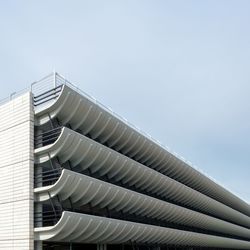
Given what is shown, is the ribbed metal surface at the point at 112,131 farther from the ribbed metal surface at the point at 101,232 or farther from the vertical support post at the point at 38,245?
the vertical support post at the point at 38,245

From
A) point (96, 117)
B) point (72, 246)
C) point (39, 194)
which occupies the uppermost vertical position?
point (96, 117)

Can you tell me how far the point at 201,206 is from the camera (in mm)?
54688

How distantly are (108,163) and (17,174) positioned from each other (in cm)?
690

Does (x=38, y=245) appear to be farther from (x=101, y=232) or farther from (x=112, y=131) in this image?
(x=112, y=131)

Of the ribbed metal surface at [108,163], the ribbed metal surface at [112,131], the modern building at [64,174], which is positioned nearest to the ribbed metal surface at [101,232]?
the modern building at [64,174]

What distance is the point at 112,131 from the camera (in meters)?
32.7

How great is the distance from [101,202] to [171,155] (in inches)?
521

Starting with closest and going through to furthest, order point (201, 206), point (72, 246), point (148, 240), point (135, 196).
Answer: point (72, 246)
point (135, 196)
point (148, 240)
point (201, 206)

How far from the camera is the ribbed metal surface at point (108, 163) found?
27344 millimetres

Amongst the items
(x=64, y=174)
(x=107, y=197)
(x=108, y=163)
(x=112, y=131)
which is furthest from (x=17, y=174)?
(x=112, y=131)

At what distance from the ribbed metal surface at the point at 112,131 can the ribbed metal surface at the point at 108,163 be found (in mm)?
1757

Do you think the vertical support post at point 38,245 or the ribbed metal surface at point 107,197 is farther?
the vertical support post at point 38,245

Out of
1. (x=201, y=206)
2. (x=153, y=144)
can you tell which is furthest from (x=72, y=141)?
(x=201, y=206)

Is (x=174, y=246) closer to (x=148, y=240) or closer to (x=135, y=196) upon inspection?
(x=148, y=240)
